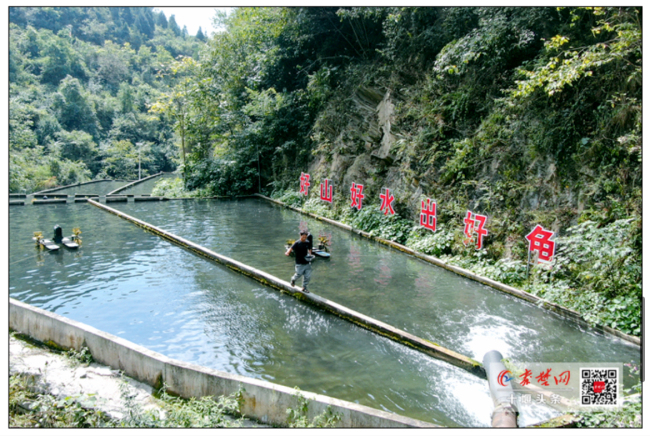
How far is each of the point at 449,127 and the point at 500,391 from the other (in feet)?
32.2

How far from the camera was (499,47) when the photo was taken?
11586mm

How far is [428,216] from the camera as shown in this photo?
41.8ft

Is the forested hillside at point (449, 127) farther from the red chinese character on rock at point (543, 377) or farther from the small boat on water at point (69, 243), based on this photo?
the small boat on water at point (69, 243)

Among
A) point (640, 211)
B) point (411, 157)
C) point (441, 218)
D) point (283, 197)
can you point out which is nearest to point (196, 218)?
point (283, 197)

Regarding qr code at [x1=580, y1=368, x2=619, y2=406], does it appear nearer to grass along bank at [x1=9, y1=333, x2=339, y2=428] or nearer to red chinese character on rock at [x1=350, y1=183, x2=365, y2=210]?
grass along bank at [x1=9, y1=333, x2=339, y2=428]

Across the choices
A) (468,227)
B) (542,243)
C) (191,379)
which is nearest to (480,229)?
(468,227)

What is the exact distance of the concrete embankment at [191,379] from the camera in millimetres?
4703

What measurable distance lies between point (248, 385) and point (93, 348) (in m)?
2.96

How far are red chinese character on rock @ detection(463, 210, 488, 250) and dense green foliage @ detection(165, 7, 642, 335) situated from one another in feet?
0.84

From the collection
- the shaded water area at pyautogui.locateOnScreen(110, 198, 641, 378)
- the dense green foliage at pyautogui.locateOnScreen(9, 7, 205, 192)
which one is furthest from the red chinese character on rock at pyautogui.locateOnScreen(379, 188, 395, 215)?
the dense green foliage at pyautogui.locateOnScreen(9, 7, 205, 192)

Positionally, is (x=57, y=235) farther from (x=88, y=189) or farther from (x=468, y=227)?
(x=88, y=189)

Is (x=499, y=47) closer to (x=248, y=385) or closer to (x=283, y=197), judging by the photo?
(x=248, y=385)

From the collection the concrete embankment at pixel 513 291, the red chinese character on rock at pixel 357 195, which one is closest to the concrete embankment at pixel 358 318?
the concrete embankment at pixel 513 291

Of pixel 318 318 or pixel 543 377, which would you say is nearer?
pixel 543 377
